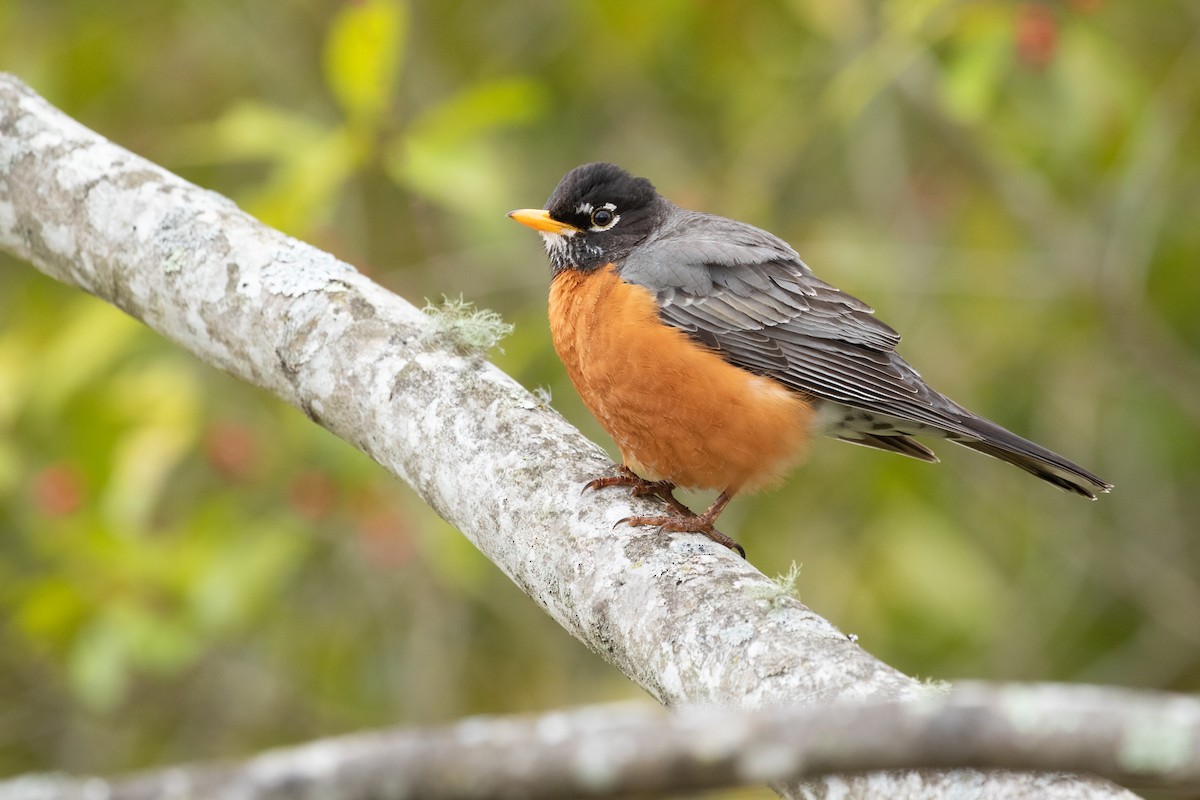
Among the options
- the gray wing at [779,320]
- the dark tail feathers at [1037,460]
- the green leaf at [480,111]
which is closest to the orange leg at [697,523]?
the gray wing at [779,320]

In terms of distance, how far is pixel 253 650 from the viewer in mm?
7465

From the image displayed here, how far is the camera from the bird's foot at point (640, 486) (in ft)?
11.1

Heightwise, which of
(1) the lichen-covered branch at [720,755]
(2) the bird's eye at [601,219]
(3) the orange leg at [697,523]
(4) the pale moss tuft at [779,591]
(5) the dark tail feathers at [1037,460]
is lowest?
(1) the lichen-covered branch at [720,755]

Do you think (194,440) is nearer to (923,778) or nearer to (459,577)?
(459,577)

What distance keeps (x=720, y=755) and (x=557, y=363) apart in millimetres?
5968

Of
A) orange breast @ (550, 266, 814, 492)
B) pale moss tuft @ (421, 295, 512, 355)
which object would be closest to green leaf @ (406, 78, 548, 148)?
orange breast @ (550, 266, 814, 492)

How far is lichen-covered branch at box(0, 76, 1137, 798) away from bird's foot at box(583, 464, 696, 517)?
0.21 ft

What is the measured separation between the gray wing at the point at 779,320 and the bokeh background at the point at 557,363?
3.17ft

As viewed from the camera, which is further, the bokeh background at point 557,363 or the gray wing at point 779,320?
the bokeh background at point 557,363

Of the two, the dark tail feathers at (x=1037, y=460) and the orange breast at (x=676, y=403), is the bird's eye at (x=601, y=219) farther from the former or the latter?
the dark tail feathers at (x=1037, y=460)

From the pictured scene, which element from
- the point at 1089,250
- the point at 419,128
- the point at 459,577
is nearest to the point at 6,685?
the point at 459,577

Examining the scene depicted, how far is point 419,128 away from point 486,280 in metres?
1.84

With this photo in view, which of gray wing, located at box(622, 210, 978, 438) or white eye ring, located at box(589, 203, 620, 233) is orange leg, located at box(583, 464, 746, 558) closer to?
gray wing, located at box(622, 210, 978, 438)

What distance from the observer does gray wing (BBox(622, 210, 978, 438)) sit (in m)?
4.54
